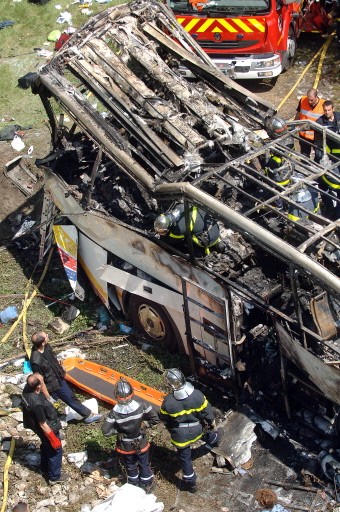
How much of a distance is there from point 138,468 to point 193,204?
2229 millimetres

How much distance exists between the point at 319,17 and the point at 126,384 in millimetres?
10125

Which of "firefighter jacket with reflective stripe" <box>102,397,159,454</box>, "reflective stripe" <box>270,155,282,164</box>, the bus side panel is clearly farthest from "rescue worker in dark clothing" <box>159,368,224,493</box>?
"reflective stripe" <box>270,155,282,164</box>

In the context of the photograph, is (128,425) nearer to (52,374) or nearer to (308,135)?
(52,374)

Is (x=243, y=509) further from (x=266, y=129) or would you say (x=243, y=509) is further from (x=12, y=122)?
(x=12, y=122)

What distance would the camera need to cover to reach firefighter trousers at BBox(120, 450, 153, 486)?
5.72 meters

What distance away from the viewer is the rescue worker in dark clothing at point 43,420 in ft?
18.7

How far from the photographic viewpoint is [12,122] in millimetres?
11875

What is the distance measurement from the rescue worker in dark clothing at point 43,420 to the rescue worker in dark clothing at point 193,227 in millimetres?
1627

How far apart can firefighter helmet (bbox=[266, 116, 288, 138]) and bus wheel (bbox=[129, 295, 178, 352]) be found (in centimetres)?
204

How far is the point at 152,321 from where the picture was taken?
7039mm

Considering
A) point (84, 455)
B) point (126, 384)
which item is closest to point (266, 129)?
point (126, 384)

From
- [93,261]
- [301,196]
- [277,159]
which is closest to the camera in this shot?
[301,196]

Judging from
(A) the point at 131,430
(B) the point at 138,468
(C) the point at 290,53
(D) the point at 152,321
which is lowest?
(B) the point at 138,468

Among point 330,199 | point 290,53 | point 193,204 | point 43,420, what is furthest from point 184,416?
point 290,53
